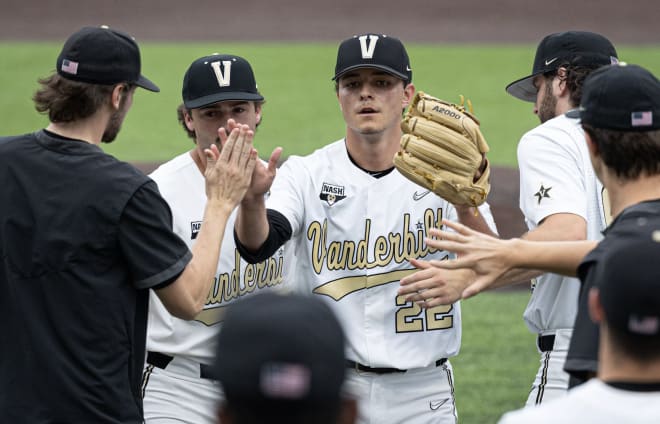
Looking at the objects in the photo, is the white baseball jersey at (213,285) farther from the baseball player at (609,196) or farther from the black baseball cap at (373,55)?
the baseball player at (609,196)

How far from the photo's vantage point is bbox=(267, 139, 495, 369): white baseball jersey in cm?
415

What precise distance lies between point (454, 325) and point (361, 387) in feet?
1.63

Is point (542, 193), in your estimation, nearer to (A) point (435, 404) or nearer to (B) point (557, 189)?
(B) point (557, 189)

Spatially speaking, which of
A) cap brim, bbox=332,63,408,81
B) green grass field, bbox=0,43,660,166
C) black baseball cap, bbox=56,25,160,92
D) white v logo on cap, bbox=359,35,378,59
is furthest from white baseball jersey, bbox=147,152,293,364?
green grass field, bbox=0,43,660,166

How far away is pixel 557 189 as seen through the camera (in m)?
3.60

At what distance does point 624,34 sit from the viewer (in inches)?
876

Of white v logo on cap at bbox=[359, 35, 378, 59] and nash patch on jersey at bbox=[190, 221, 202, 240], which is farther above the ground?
white v logo on cap at bbox=[359, 35, 378, 59]

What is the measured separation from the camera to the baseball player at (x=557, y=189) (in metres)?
3.52

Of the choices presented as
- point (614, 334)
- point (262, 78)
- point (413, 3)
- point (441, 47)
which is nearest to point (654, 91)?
point (614, 334)

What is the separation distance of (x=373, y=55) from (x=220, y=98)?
704mm

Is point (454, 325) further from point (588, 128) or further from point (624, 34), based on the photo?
point (624, 34)

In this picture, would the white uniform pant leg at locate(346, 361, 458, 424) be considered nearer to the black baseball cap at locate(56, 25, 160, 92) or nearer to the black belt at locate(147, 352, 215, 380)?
the black belt at locate(147, 352, 215, 380)

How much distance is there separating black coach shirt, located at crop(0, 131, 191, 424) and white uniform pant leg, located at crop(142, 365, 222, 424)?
1.08 meters

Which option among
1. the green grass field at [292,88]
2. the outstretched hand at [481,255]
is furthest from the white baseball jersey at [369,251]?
the green grass field at [292,88]
